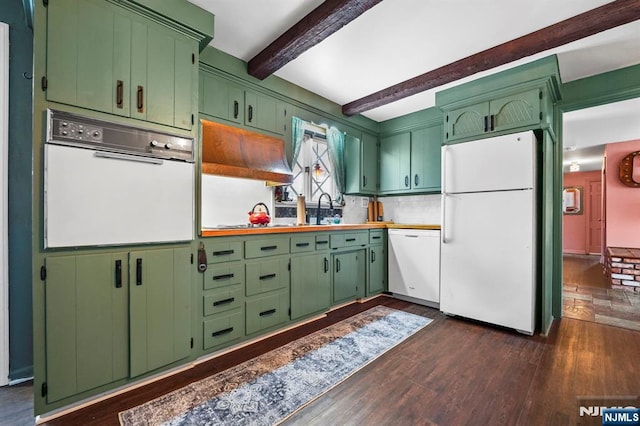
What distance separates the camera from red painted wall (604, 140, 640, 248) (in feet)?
18.3

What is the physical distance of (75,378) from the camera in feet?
5.19

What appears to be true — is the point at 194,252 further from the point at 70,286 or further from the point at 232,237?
the point at 70,286

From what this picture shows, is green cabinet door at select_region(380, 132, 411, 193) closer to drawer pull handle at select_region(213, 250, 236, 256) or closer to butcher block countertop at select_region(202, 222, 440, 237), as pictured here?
butcher block countertop at select_region(202, 222, 440, 237)

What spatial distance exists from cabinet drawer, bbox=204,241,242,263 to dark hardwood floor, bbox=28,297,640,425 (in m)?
0.77

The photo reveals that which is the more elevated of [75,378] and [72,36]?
[72,36]

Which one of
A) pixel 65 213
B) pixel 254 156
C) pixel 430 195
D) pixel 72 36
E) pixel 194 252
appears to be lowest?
pixel 194 252

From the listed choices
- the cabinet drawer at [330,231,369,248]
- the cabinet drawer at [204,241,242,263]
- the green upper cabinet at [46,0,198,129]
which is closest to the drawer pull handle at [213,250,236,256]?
the cabinet drawer at [204,241,242,263]

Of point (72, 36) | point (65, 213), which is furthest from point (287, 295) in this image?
point (72, 36)

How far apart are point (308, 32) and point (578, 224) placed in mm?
10278

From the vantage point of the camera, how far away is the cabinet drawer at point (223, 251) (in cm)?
214

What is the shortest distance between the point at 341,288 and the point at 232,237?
5.08ft

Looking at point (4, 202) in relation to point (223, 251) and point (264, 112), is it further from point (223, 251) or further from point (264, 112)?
point (264, 112)

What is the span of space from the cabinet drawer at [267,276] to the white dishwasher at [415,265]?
67.7 inches
